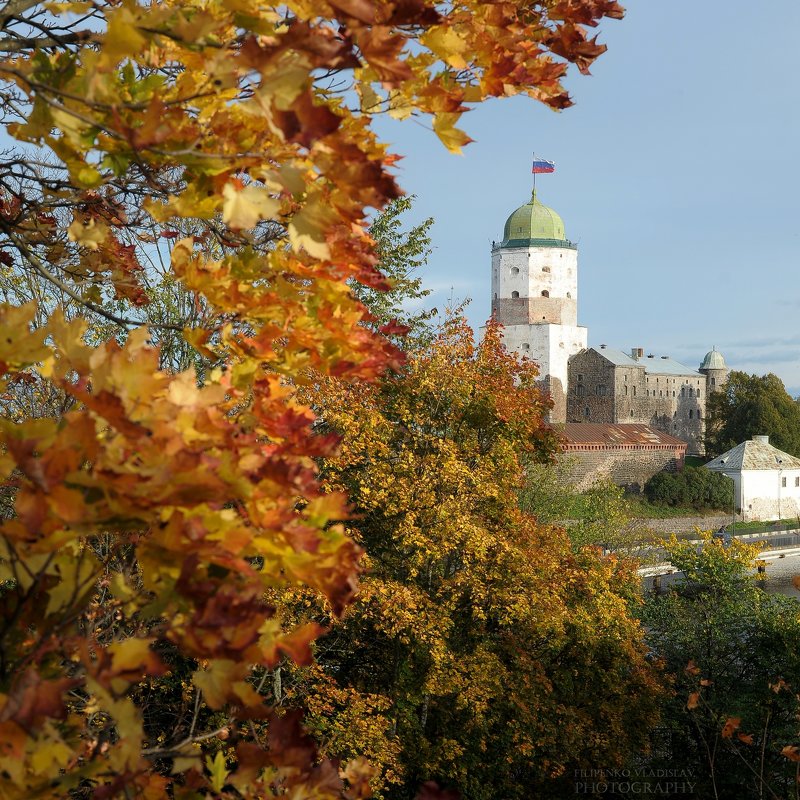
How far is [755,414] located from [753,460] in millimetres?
11205

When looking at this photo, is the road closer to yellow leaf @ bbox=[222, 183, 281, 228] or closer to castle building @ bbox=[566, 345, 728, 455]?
yellow leaf @ bbox=[222, 183, 281, 228]

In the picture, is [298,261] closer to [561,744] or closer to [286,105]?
[286,105]

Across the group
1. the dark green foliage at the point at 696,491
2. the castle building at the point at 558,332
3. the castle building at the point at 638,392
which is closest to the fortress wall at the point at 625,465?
the dark green foliage at the point at 696,491

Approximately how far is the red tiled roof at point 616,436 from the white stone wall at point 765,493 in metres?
4.60

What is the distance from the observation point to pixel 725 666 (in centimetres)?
1516

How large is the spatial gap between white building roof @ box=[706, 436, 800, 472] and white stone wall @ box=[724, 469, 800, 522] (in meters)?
0.31

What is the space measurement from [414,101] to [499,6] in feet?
1.54

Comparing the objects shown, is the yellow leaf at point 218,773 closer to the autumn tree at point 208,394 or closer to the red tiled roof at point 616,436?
the autumn tree at point 208,394

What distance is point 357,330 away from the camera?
7.65ft

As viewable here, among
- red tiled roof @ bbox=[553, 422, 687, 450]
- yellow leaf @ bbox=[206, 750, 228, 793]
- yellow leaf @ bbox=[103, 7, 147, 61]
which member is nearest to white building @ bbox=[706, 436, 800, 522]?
red tiled roof @ bbox=[553, 422, 687, 450]

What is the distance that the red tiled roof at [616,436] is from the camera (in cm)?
5428

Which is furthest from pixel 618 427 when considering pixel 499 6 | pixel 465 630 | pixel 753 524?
pixel 499 6

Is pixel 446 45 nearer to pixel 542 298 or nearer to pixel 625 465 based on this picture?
pixel 625 465

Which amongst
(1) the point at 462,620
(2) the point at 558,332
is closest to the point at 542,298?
(2) the point at 558,332
